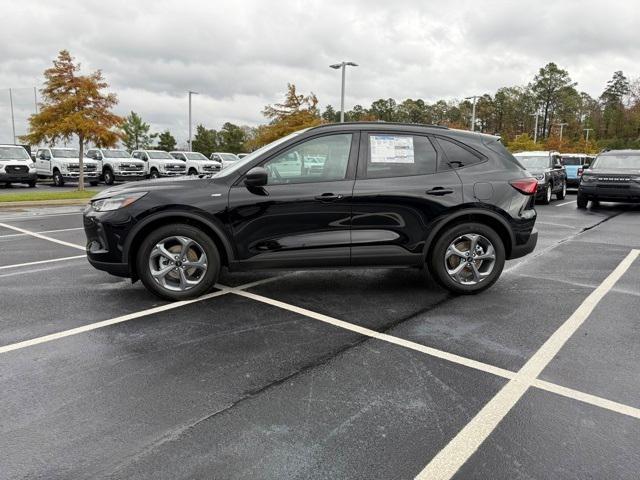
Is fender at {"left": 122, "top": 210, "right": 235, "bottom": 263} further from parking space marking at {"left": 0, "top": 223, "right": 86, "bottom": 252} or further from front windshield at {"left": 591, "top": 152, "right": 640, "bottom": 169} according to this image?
front windshield at {"left": 591, "top": 152, "right": 640, "bottom": 169}

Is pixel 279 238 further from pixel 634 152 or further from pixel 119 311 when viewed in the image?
pixel 634 152

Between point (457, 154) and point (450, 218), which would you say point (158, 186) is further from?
point (457, 154)

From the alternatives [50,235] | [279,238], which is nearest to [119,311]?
[279,238]

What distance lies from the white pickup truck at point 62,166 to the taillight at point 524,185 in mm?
23497

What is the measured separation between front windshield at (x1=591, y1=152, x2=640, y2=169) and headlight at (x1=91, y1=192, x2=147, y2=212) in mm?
14211

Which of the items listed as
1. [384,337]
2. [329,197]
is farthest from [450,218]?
[384,337]

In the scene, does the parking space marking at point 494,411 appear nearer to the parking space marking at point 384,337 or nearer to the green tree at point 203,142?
the parking space marking at point 384,337

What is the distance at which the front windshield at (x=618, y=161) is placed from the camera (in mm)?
14383

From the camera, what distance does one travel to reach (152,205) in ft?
15.8

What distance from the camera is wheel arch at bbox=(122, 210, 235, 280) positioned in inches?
189

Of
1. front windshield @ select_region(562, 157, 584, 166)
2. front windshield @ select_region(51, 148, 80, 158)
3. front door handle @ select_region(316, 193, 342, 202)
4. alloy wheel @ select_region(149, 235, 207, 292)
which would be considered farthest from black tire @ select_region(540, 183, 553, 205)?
front windshield @ select_region(51, 148, 80, 158)

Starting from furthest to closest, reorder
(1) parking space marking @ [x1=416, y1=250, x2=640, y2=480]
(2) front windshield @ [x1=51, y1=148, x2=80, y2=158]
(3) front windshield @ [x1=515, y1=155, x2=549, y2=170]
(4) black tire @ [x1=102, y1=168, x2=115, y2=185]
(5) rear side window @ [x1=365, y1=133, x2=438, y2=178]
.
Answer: (4) black tire @ [x1=102, y1=168, x2=115, y2=185], (2) front windshield @ [x1=51, y1=148, x2=80, y2=158], (3) front windshield @ [x1=515, y1=155, x2=549, y2=170], (5) rear side window @ [x1=365, y1=133, x2=438, y2=178], (1) parking space marking @ [x1=416, y1=250, x2=640, y2=480]

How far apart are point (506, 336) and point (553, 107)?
3501 inches

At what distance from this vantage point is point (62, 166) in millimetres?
24141
